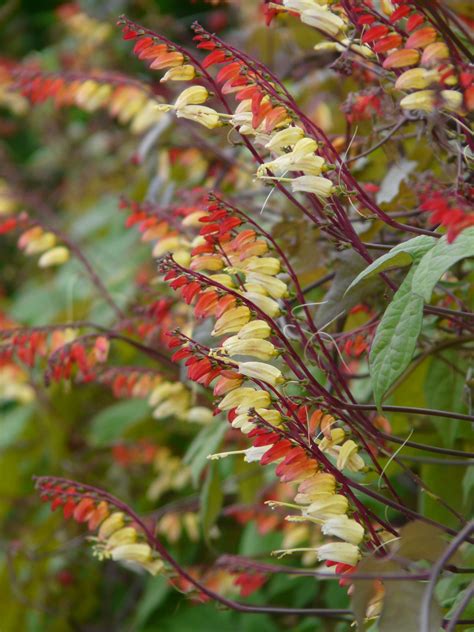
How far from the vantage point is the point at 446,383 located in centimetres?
106

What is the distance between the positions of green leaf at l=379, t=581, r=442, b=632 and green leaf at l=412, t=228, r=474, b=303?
212 millimetres

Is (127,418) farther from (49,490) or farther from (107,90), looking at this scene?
(49,490)

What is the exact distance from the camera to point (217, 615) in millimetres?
1731

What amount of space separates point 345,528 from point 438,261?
0.23 meters

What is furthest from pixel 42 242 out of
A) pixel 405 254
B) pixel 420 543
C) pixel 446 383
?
pixel 420 543

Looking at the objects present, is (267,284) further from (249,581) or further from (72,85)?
(72,85)

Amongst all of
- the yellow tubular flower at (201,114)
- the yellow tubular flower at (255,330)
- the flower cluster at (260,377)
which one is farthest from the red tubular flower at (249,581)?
the yellow tubular flower at (201,114)

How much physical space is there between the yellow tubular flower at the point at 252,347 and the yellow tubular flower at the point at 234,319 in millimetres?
14

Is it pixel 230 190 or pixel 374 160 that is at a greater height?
pixel 374 160

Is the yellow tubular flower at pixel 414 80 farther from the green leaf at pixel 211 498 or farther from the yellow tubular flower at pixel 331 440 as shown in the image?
the green leaf at pixel 211 498

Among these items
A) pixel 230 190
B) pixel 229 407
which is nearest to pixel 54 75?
pixel 230 190

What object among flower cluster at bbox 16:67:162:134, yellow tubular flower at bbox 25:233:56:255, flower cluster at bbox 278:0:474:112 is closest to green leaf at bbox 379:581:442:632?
flower cluster at bbox 278:0:474:112

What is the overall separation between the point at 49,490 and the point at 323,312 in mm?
334

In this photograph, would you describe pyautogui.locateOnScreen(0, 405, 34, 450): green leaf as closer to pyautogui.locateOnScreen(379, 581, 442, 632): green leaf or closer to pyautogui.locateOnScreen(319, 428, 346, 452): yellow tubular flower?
pyautogui.locateOnScreen(319, 428, 346, 452): yellow tubular flower
